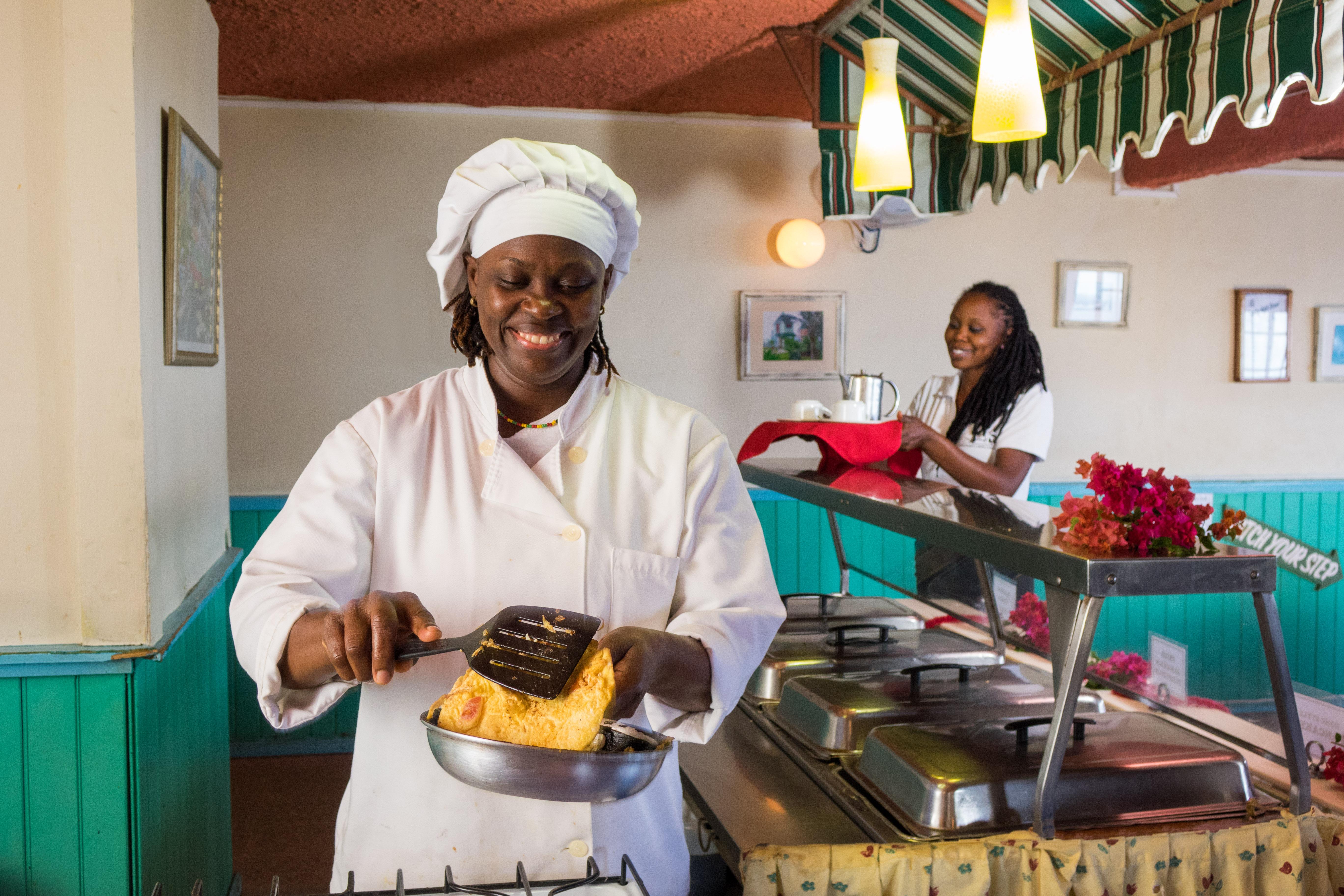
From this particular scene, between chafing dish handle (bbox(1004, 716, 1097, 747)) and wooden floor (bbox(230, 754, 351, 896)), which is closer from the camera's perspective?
chafing dish handle (bbox(1004, 716, 1097, 747))

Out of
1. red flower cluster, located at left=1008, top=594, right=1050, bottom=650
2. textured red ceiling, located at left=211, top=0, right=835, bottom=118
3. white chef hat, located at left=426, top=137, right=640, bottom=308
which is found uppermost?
textured red ceiling, located at left=211, top=0, right=835, bottom=118

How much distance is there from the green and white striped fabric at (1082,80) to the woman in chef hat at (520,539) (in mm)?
1724

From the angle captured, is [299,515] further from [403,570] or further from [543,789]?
[543,789]

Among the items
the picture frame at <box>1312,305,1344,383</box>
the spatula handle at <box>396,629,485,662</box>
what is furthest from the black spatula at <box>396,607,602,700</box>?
the picture frame at <box>1312,305,1344,383</box>

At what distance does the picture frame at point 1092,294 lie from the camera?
4.79 metres

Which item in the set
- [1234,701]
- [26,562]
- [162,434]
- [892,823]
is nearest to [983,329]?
[1234,701]

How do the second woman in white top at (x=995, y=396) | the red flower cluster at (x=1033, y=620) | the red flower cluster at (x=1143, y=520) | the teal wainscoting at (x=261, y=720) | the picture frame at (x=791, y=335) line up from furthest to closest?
the picture frame at (x=791, y=335) → the teal wainscoting at (x=261, y=720) → the second woman in white top at (x=995, y=396) → the red flower cluster at (x=1033, y=620) → the red flower cluster at (x=1143, y=520)

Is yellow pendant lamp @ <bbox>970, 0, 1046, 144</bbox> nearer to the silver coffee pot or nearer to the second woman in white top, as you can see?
the silver coffee pot

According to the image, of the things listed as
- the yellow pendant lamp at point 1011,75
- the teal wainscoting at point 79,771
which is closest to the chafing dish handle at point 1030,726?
the yellow pendant lamp at point 1011,75

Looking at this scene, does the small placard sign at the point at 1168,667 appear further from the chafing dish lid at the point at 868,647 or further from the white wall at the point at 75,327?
the white wall at the point at 75,327

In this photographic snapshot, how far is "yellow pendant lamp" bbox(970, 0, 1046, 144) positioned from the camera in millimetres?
2311

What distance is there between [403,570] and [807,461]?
2007 mm

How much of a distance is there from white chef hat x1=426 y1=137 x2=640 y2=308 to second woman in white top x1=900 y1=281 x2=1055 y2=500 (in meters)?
1.85

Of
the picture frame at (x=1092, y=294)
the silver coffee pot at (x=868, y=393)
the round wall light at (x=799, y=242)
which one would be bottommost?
the silver coffee pot at (x=868, y=393)
